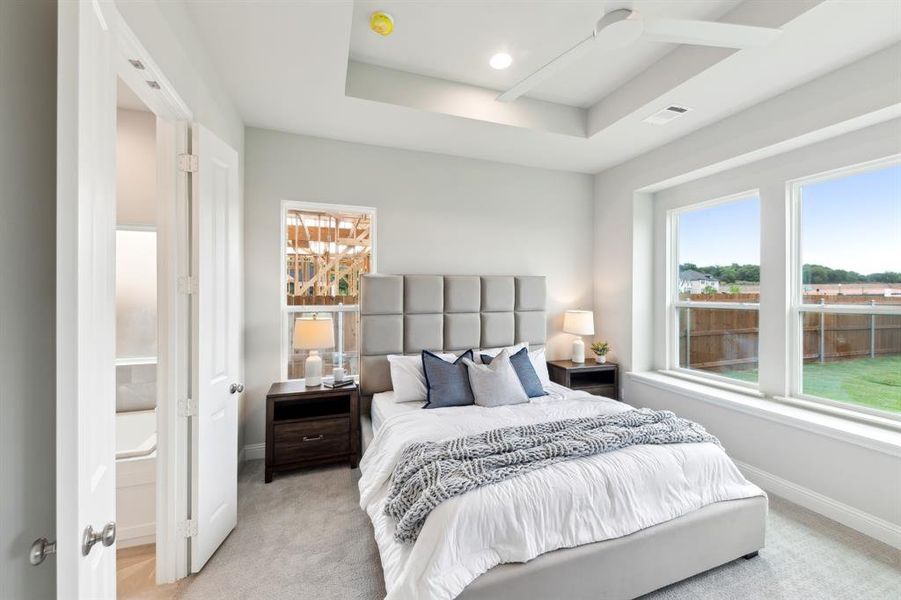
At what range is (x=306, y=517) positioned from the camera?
8.07 ft

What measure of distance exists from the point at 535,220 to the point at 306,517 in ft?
11.2

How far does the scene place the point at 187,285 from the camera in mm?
1916

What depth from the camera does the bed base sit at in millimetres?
1556

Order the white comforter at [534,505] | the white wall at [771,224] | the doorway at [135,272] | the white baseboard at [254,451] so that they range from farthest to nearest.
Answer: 1. the white baseboard at [254,451]
2. the doorway at [135,272]
3. the white wall at [771,224]
4. the white comforter at [534,505]

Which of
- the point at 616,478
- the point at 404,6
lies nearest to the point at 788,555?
the point at 616,478

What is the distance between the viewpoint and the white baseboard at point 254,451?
3.23 metres

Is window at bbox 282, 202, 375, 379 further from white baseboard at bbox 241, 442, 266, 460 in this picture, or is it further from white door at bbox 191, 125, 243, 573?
white door at bbox 191, 125, 243, 573

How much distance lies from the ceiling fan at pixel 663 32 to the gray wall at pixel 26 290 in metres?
1.80

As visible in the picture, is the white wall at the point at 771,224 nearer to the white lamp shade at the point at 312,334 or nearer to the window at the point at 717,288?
the window at the point at 717,288

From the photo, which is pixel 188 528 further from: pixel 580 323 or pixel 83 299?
pixel 580 323

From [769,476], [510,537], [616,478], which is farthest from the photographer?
[769,476]

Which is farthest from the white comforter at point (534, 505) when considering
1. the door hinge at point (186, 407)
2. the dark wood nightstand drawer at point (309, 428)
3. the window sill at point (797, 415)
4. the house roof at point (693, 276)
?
the house roof at point (693, 276)

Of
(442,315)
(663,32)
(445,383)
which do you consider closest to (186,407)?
(445,383)

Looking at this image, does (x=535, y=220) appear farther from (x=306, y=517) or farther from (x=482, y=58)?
(x=306, y=517)
